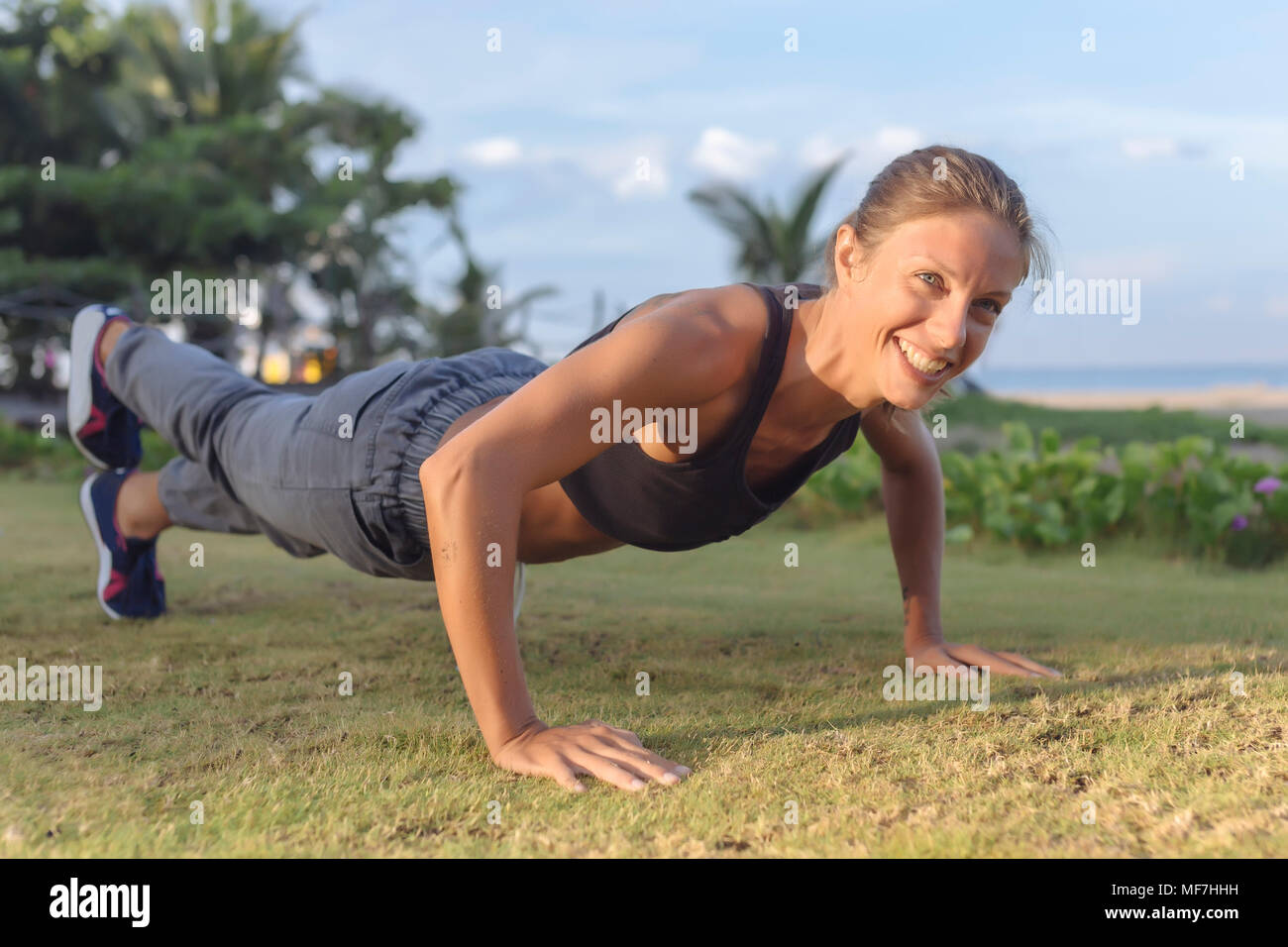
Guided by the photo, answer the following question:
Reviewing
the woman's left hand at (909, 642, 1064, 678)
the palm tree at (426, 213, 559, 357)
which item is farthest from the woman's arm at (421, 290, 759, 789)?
the palm tree at (426, 213, 559, 357)

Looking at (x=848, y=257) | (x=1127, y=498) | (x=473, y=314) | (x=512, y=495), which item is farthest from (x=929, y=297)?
(x=473, y=314)

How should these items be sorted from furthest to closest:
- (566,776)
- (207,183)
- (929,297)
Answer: (207,183) → (929,297) → (566,776)

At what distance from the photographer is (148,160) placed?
14.6 m

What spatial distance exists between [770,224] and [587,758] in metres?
16.8

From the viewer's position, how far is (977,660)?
2.55m

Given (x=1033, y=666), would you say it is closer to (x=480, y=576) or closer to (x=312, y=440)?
(x=480, y=576)

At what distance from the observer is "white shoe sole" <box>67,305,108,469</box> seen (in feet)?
10.6

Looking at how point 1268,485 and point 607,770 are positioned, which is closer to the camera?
point 607,770

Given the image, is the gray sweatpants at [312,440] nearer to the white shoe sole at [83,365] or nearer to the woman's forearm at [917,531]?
the white shoe sole at [83,365]

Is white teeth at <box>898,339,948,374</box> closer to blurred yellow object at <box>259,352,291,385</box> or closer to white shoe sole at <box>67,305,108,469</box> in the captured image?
white shoe sole at <box>67,305,108,469</box>

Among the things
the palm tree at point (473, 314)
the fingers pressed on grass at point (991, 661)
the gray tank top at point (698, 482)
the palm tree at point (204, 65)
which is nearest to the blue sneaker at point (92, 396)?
the gray tank top at point (698, 482)

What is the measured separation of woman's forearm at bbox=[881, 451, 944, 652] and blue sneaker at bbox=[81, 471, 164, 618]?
2252mm

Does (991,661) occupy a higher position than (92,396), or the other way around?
(92,396)
